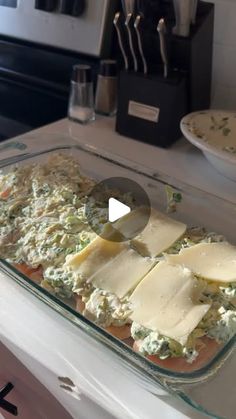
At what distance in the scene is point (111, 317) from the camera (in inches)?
23.1

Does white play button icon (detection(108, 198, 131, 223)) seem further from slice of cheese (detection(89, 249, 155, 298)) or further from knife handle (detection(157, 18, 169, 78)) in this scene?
knife handle (detection(157, 18, 169, 78))

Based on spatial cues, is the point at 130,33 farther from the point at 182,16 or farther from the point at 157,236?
the point at 157,236

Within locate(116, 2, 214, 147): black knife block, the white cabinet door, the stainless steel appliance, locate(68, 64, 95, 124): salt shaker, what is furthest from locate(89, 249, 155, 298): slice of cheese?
the stainless steel appliance

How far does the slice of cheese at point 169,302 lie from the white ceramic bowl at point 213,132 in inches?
12.6

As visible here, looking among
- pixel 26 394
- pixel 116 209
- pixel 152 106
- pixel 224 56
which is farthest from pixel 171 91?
pixel 26 394

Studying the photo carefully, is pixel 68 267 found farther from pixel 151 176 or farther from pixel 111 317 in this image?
pixel 151 176

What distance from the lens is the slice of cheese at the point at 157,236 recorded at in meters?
0.68

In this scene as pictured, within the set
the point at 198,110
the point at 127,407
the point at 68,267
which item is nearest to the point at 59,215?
the point at 68,267

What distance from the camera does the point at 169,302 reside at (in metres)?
0.57

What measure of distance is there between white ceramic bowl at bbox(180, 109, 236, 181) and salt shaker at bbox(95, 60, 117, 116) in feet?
0.69

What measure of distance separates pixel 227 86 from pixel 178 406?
0.74 m

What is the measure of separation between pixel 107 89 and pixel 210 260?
0.57 m

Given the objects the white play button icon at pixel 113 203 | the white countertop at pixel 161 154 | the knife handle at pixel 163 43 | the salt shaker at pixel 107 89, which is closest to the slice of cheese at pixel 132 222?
the white play button icon at pixel 113 203

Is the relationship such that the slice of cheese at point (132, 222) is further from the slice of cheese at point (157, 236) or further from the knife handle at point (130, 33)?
the knife handle at point (130, 33)
